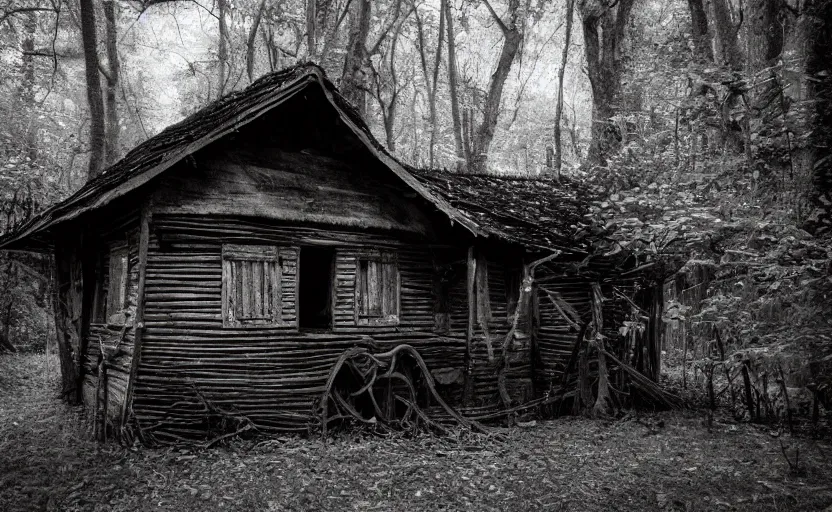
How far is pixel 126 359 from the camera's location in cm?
830

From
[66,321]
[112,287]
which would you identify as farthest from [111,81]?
[112,287]

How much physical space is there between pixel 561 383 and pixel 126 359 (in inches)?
283

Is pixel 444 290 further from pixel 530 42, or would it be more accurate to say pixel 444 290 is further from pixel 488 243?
pixel 530 42

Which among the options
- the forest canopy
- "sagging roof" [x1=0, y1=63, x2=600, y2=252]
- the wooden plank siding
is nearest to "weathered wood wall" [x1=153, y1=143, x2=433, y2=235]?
the wooden plank siding

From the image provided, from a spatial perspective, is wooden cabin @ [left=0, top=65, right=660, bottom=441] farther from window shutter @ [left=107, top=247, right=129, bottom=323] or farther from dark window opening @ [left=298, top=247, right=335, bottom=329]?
dark window opening @ [left=298, top=247, right=335, bottom=329]

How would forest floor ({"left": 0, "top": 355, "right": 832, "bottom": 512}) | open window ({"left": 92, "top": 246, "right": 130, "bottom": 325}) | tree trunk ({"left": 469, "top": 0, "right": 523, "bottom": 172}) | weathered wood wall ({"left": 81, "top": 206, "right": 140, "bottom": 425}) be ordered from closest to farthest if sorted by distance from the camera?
forest floor ({"left": 0, "top": 355, "right": 832, "bottom": 512}), weathered wood wall ({"left": 81, "top": 206, "right": 140, "bottom": 425}), open window ({"left": 92, "top": 246, "right": 130, "bottom": 325}), tree trunk ({"left": 469, "top": 0, "right": 523, "bottom": 172})

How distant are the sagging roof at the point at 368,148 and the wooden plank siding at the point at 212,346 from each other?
0.92 meters

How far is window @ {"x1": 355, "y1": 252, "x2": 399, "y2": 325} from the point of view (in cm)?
963

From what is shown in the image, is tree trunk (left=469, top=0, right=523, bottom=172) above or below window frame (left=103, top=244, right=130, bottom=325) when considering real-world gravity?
above

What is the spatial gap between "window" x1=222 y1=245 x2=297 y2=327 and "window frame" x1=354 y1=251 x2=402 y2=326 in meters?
1.07

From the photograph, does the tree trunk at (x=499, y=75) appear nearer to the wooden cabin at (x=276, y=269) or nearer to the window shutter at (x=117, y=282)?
the wooden cabin at (x=276, y=269)

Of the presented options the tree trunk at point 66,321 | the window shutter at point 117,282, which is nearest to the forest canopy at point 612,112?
the tree trunk at point 66,321

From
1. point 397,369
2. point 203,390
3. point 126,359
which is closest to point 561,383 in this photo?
point 397,369

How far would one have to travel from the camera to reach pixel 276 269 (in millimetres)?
8906
